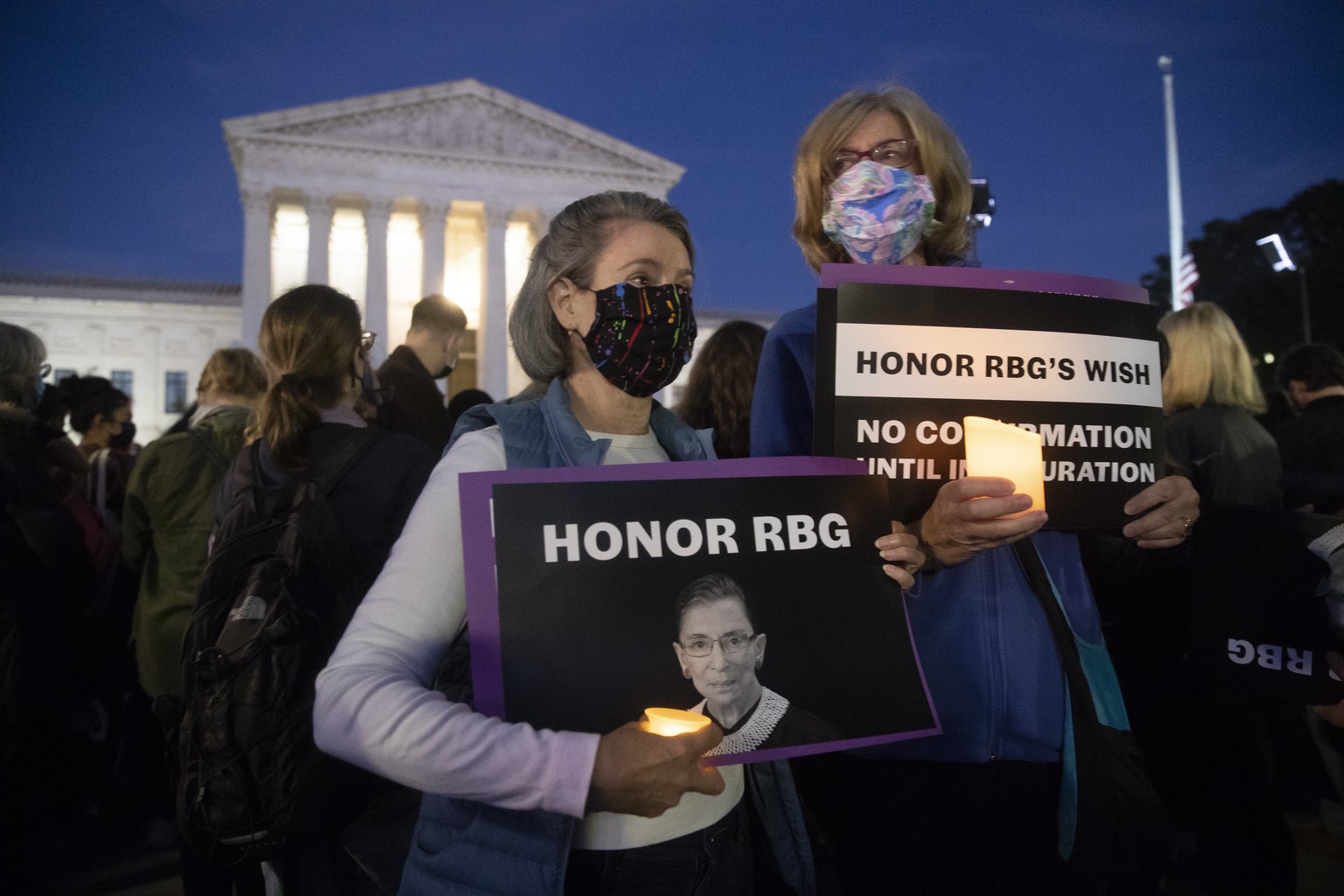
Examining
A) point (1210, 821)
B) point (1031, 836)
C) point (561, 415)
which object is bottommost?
point (1210, 821)

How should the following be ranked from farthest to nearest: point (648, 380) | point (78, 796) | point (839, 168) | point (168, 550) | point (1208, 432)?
point (78, 796) < point (1208, 432) < point (168, 550) < point (839, 168) < point (648, 380)

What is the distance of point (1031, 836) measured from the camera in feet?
5.41

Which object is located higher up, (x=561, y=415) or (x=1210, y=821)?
(x=561, y=415)

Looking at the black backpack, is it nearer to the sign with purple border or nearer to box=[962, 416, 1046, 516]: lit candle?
the sign with purple border

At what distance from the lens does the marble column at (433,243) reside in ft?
124

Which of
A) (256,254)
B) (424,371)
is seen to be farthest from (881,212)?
(256,254)

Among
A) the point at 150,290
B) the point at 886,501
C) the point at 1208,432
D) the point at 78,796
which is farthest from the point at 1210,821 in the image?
the point at 150,290

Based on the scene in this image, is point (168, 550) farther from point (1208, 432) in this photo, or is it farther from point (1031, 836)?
point (1208, 432)

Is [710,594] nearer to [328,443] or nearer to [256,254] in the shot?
[328,443]

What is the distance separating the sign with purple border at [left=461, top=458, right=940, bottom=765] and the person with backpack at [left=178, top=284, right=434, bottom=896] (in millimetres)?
1354

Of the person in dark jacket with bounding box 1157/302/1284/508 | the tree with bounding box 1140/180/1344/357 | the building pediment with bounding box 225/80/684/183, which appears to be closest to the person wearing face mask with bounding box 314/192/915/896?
the person in dark jacket with bounding box 1157/302/1284/508

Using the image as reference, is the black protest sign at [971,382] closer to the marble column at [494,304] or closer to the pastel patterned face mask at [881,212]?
the pastel patterned face mask at [881,212]

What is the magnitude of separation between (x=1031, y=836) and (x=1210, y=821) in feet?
9.59

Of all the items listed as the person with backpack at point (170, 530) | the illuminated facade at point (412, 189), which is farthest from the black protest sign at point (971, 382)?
the illuminated facade at point (412, 189)
